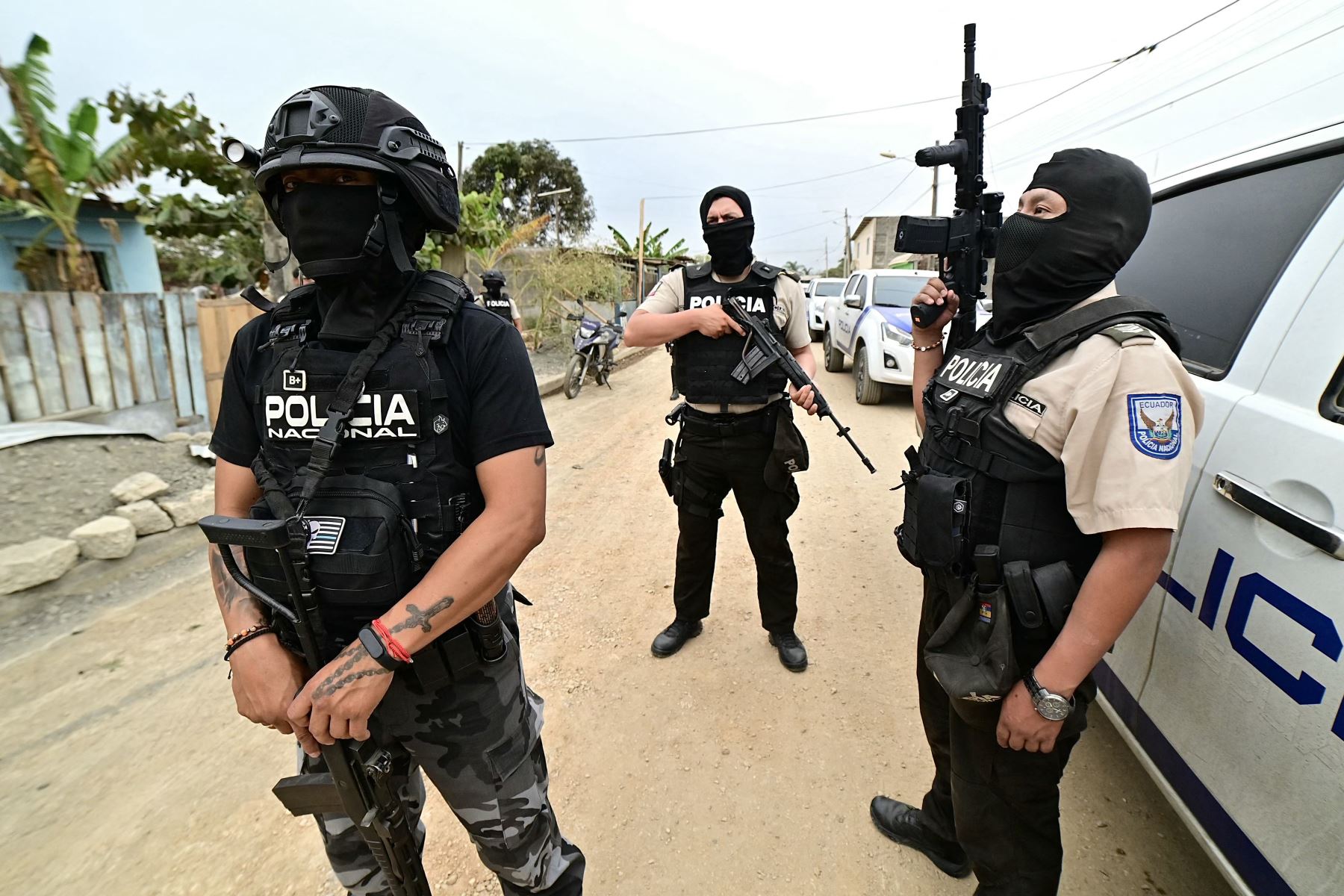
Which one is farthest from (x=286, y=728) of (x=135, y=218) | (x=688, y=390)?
(x=135, y=218)

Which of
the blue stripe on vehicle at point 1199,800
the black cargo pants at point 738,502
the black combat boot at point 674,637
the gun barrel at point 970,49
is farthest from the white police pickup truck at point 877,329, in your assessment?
the blue stripe on vehicle at point 1199,800

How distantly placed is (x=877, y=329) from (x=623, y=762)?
19.4 feet

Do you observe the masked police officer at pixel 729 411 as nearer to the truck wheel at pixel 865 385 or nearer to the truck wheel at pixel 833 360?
the truck wheel at pixel 865 385

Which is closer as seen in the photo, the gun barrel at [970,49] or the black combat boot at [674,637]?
A: the gun barrel at [970,49]

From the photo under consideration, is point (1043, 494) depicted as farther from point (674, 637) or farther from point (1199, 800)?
point (674, 637)

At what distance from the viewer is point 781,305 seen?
8.74 ft

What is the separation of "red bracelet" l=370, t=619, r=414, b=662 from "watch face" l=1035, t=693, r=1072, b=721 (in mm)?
1167

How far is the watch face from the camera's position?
1.20 metres

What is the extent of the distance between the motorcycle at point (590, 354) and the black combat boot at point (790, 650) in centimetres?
583

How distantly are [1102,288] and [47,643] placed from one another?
4.08m

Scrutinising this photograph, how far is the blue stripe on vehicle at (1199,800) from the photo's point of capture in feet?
3.95

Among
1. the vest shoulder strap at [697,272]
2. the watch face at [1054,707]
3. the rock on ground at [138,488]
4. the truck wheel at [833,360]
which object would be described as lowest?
the rock on ground at [138,488]

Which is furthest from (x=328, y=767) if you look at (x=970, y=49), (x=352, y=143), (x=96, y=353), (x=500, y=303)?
(x=500, y=303)

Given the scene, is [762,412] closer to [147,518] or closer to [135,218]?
[147,518]
